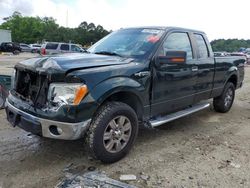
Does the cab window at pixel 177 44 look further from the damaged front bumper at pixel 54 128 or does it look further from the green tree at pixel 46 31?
the green tree at pixel 46 31

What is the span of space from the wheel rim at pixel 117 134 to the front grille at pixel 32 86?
2.95 feet

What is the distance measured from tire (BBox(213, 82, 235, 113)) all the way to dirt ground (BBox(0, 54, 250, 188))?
125cm

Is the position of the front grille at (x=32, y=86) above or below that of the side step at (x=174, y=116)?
above

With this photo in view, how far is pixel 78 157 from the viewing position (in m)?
4.02

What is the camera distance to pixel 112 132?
3.75 m

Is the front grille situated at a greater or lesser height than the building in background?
lesser

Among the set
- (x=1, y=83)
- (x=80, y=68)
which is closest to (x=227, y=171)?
(x=80, y=68)

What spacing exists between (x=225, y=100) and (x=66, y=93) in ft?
15.1

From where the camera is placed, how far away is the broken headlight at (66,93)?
10.8 feet

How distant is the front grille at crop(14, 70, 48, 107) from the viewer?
348 cm

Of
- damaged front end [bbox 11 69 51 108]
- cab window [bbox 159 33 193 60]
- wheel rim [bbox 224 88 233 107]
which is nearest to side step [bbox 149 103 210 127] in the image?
cab window [bbox 159 33 193 60]

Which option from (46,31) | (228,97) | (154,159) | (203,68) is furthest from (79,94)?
(46,31)

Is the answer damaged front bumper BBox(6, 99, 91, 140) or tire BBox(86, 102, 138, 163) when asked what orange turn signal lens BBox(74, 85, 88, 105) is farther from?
tire BBox(86, 102, 138, 163)

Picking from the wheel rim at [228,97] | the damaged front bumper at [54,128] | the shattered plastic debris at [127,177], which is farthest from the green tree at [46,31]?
the shattered plastic debris at [127,177]
